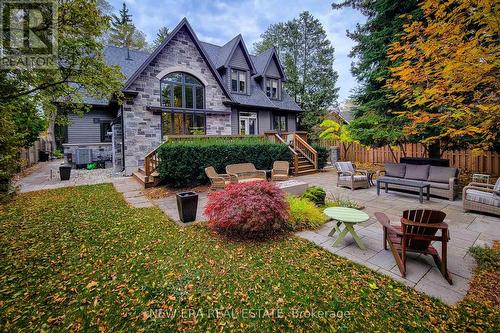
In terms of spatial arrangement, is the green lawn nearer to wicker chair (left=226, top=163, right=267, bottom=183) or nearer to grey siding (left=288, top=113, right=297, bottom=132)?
wicker chair (left=226, top=163, right=267, bottom=183)

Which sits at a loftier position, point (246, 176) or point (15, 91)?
point (15, 91)

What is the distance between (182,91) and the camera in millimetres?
12773

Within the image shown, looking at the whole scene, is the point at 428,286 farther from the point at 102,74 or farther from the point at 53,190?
the point at 53,190

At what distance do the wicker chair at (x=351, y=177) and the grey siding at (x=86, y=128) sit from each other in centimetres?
1592

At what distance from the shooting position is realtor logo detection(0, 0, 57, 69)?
4.52 m

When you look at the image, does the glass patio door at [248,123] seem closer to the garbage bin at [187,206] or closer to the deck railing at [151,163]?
the deck railing at [151,163]

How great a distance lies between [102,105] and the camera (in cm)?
1488

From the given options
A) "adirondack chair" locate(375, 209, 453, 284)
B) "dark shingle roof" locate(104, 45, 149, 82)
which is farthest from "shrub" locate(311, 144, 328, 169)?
"dark shingle roof" locate(104, 45, 149, 82)

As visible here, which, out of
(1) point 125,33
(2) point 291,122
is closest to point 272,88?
(2) point 291,122

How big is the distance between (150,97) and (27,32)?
708 cm

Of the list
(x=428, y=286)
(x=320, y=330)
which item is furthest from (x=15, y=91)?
(x=428, y=286)

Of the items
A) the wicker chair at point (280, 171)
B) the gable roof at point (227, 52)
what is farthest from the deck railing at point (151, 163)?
the gable roof at point (227, 52)

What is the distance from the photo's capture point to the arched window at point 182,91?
1243 centimetres

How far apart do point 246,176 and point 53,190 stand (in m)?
7.45
